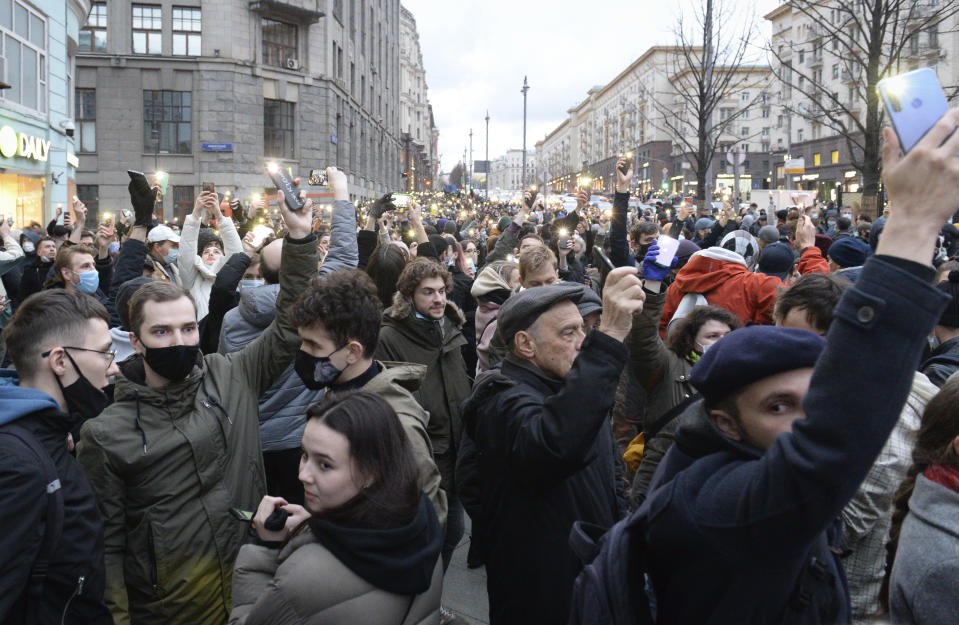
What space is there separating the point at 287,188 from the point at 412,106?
92056 mm

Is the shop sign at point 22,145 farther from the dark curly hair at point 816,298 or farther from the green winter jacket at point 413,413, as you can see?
the dark curly hair at point 816,298

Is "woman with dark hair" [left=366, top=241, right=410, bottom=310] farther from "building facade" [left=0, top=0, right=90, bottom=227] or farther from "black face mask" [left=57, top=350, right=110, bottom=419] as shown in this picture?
"building facade" [left=0, top=0, right=90, bottom=227]

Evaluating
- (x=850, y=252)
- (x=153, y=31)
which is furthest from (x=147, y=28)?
(x=850, y=252)

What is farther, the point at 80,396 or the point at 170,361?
the point at 170,361

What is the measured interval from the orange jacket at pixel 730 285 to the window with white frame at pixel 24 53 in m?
18.8

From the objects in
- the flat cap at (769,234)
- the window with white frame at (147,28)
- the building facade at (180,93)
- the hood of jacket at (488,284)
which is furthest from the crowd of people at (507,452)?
the window with white frame at (147,28)

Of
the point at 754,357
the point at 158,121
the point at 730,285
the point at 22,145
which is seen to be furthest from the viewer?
the point at 158,121

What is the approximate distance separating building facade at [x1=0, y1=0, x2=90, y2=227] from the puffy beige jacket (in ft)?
62.7

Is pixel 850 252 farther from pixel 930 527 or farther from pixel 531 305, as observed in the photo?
pixel 930 527

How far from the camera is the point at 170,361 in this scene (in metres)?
3.01

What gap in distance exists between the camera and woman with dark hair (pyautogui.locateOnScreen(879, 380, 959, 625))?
1.69 m

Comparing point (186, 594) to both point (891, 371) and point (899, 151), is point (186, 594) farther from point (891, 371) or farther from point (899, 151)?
point (899, 151)

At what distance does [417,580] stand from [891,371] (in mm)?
1416

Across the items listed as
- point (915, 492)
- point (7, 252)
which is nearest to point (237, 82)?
point (7, 252)
